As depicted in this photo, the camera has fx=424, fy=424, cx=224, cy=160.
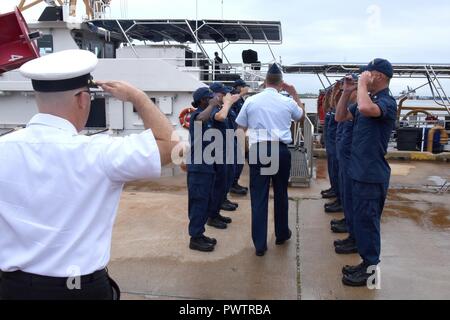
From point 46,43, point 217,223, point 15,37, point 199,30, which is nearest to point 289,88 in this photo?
point 217,223

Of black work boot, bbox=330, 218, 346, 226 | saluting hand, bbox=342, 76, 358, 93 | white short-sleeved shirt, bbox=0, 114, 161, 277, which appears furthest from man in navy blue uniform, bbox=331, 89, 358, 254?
white short-sleeved shirt, bbox=0, 114, 161, 277

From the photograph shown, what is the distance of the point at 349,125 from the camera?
4.41m

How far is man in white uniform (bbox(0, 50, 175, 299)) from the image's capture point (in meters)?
1.43

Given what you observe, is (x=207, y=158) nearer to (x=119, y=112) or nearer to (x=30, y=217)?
(x=30, y=217)

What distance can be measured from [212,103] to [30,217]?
3033 mm

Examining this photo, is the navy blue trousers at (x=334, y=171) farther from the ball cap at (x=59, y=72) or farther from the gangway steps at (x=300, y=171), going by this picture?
the ball cap at (x=59, y=72)

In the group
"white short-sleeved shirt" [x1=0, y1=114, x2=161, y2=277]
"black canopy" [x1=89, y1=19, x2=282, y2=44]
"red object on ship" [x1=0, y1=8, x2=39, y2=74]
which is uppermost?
"black canopy" [x1=89, y1=19, x2=282, y2=44]

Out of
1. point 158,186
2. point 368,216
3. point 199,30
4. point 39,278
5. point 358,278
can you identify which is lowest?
point 158,186

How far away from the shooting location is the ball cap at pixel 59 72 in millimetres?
1438

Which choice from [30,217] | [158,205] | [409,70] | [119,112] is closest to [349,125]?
[158,205]

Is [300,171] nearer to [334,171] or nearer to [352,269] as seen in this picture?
[334,171]

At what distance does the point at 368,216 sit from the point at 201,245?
5.63 feet

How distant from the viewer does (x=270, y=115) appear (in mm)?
4125

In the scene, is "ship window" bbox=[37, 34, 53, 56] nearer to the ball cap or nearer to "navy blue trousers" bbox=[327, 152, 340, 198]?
"navy blue trousers" bbox=[327, 152, 340, 198]
